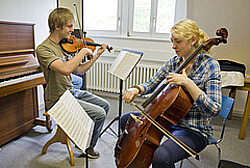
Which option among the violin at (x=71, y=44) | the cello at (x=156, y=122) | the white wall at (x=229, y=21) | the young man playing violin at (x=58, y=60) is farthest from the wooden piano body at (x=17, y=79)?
the white wall at (x=229, y=21)

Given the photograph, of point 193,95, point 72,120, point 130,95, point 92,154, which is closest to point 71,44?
point 130,95

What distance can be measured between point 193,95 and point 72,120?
682mm

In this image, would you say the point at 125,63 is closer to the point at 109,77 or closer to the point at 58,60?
the point at 58,60

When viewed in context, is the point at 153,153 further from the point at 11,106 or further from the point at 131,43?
the point at 131,43

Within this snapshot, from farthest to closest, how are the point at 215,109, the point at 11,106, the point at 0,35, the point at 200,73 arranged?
the point at 11,106 → the point at 0,35 → the point at 200,73 → the point at 215,109

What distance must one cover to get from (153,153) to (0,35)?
169 centimetres

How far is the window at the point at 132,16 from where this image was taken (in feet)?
10.8

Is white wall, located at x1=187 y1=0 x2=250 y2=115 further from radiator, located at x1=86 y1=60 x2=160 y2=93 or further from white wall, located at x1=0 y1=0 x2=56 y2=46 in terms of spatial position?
white wall, located at x1=0 y1=0 x2=56 y2=46

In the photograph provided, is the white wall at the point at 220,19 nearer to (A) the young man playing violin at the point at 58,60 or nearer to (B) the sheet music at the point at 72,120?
(A) the young man playing violin at the point at 58,60

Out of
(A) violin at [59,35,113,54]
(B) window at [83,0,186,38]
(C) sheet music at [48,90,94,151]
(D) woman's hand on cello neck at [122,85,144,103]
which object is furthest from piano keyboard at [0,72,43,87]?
(B) window at [83,0,186,38]

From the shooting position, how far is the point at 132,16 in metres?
3.49

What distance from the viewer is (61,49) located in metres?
1.75

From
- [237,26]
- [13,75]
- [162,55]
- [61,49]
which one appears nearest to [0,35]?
[13,75]

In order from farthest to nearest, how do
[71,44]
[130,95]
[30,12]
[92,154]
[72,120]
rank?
[30,12] → [92,154] → [71,44] → [130,95] → [72,120]
